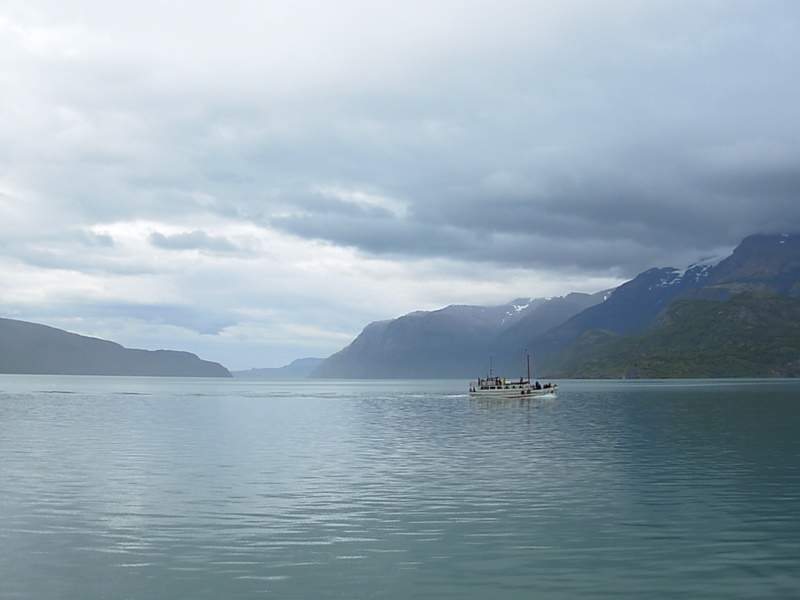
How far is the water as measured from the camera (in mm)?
31344

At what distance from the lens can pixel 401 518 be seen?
44281 mm

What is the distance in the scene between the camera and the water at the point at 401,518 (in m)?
31.3

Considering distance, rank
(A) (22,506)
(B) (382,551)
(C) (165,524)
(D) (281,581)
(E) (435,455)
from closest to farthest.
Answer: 1. (D) (281,581)
2. (B) (382,551)
3. (C) (165,524)
4. (A) (22,506)
5. (E) (435,455)

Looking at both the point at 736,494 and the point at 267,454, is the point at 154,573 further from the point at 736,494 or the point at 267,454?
the point at 267,454

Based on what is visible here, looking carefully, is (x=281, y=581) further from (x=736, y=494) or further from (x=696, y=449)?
(x=696, y=449)

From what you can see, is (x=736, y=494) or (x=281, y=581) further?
(x=736, y=494)

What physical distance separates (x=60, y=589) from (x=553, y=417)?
116962mm

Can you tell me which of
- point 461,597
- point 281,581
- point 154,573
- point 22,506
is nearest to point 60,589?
point 154,573

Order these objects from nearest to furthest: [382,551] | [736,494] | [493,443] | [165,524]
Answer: [382,551] < [165,524] < [736,494] < [493,443]

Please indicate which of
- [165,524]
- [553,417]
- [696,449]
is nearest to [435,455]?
[696,449]

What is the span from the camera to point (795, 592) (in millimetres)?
29766

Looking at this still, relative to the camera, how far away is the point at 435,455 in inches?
3024

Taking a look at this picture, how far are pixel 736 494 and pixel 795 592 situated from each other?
77.7 ft

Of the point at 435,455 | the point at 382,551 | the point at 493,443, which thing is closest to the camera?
the point at 382,551
